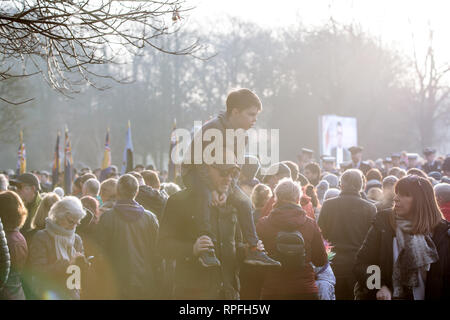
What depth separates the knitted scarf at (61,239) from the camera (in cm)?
603

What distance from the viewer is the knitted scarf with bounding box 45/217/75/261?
237 inches

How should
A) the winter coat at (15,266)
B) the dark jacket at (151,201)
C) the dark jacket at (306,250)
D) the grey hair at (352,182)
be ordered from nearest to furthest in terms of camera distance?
the dark jacket at (306,250)
the winter coat at (15,266)
the grey hair at (352,182)
the dark jacket at (151,201)

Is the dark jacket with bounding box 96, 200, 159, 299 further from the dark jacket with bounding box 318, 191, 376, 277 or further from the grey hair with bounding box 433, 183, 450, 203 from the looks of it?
the grey hair with bounding box 433, 183, 450, 203

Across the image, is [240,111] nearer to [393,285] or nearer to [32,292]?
[393,285]

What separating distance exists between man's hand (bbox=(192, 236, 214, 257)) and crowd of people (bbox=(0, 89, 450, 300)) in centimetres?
1

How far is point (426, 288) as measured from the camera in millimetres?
4824

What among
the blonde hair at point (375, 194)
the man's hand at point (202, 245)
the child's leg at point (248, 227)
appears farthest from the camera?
the blonde hair at point (375, 194)

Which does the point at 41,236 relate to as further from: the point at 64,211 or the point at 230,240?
the point at 230,240

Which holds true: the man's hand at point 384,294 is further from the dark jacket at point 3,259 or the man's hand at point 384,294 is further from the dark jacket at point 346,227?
the dark jacket at point 3,259

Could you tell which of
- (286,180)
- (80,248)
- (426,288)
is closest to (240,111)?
(286,180)

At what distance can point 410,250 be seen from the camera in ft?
15.6

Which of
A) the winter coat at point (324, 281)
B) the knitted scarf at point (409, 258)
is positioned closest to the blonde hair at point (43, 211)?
the winter coat at point (324, 281)
